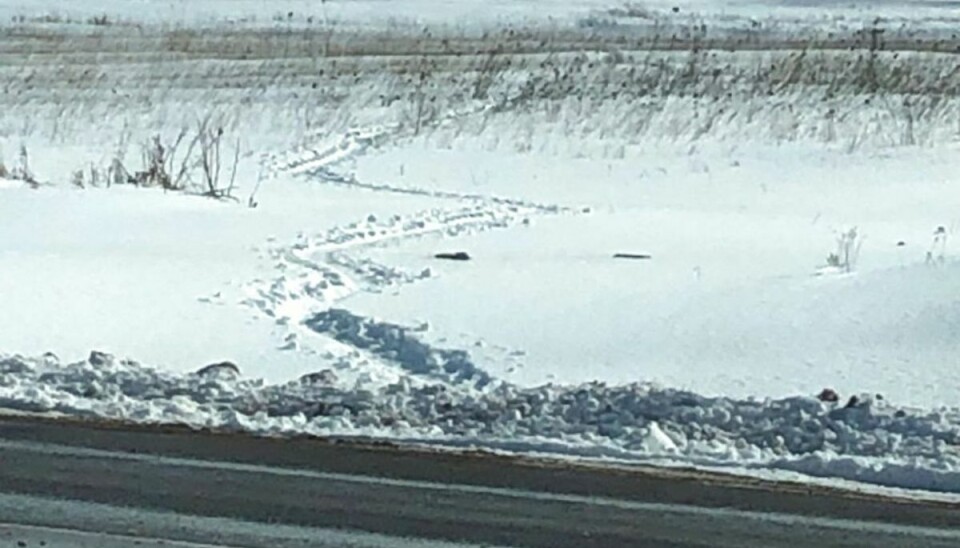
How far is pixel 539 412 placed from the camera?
10.1 metres

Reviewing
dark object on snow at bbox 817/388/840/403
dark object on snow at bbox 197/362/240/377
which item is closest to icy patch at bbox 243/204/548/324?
dark object on snow at bbox 197/362/240/377

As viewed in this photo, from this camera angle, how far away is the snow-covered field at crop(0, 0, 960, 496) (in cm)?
1015

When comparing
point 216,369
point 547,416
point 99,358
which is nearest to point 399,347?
point 216,369

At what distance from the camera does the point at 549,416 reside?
1002 centimetres

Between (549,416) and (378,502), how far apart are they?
6.67ft

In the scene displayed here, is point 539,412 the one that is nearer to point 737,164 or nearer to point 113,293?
point 113,293

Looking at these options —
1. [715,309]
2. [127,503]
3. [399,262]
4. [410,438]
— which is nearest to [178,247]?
[399,262]

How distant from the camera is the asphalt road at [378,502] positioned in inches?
296

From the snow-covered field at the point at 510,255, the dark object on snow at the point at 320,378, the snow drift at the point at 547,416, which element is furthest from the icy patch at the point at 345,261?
the snow drift at the point at 547,416

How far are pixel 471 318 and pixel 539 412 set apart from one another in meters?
3.57

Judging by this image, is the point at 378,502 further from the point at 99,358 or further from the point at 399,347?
the point at 399,347

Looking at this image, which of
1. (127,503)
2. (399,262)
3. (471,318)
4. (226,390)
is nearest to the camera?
(127,503)

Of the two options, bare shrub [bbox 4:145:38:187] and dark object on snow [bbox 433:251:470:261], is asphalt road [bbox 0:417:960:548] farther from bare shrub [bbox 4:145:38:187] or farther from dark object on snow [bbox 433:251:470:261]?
bare shrub [bbox 4:145:38:187]

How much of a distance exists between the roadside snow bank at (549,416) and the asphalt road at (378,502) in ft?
1.32
